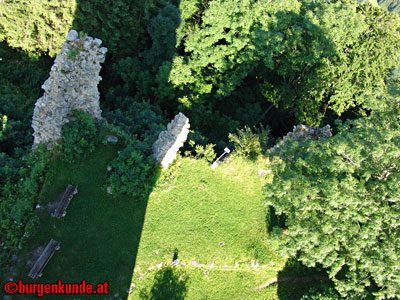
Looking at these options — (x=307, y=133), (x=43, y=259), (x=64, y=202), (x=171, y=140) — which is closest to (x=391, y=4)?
(x=307, y=133)

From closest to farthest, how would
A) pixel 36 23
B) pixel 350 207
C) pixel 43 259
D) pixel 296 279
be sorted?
pixel 350 207 < pixel 43 259 < pixel 296 279 < pixel 36 23

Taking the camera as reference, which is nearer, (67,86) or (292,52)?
(67,86)

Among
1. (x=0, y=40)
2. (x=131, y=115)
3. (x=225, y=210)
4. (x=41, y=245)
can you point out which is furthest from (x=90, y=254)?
(x=0, y=40)

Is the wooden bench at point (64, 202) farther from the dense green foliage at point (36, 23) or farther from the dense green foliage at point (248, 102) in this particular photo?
the dense green foliage at point (36, 23)

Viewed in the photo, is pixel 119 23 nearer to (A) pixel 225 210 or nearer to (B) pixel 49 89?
(B) pixel 49 89

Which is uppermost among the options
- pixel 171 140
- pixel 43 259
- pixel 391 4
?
pixel 391 4

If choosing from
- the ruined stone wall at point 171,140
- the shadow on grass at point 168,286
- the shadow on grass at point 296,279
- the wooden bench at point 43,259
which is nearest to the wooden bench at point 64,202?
the wooden bench at point 43,259

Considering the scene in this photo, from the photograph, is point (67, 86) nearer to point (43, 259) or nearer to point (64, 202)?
point (64, 202)
